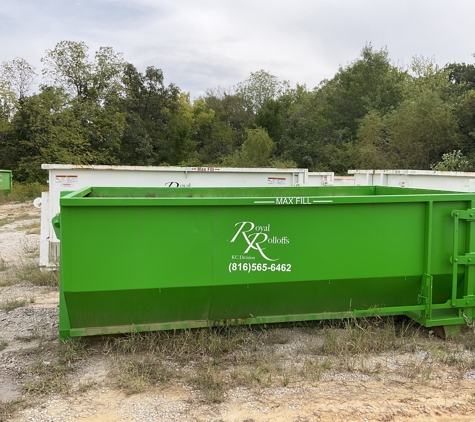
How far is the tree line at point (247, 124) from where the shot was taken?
2908cm

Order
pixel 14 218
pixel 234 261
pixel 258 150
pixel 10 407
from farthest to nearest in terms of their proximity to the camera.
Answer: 1. pixel 258 150
2. pixel 14 218
3. pixel 234 261
4. pixel 10 407

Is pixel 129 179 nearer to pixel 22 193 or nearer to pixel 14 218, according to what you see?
pixel 14 218

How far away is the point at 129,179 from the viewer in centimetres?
859

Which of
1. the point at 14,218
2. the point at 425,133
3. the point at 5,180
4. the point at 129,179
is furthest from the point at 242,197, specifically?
the point at 425,133

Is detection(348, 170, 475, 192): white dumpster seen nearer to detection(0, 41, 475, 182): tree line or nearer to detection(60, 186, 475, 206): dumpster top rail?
detection(60, 186, 475, 206): dumpster top rail

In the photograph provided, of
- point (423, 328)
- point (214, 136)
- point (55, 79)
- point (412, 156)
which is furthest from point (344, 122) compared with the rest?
point (423, 328)

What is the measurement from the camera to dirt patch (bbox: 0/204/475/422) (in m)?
3.44

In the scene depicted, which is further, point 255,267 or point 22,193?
point 22,193

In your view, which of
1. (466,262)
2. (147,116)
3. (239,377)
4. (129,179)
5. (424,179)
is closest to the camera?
(239,377)

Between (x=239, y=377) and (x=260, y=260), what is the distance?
42.8 inches

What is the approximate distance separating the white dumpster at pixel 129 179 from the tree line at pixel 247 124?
16893 millimetres

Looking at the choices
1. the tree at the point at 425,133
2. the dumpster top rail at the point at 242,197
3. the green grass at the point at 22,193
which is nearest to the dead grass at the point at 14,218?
the green grass at the point at 22,193

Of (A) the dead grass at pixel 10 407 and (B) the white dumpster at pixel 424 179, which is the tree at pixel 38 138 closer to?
(B) the white dumpster at pixel 424 179

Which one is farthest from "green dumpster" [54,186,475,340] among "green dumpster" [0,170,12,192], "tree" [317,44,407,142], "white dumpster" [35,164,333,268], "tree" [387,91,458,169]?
"tree" [317,44,407,142]
